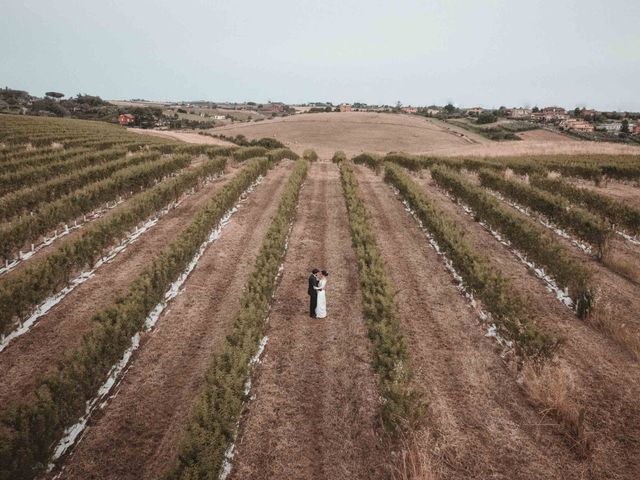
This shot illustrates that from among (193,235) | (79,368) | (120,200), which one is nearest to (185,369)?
(79,368)

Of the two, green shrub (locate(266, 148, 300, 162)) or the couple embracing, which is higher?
green shrub (locate(266, 148, 300, 162))

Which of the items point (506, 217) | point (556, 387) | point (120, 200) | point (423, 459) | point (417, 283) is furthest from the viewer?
point (120, 200)

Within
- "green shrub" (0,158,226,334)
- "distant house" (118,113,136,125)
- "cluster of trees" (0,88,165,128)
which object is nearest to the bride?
"green shrub" (0,158,226,334)

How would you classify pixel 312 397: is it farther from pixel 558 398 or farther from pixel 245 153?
pixel 245 153

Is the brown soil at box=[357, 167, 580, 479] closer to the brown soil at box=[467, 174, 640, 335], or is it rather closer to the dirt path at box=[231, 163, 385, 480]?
the dirt path at box=[231, 163, 385, 480]

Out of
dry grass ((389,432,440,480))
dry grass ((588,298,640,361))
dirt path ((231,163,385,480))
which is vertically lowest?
dirt path ((231,163,385,480))

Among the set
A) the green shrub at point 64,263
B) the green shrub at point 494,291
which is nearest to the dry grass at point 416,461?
the green shrub at point 494,291

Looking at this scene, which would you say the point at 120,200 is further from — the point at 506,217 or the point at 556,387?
the point at 556,387
